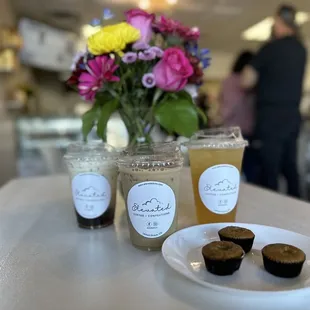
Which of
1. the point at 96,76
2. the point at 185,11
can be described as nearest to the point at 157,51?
the point at 96,76

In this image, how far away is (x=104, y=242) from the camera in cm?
67

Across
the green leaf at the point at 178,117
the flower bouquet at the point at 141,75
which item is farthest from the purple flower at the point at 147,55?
the green leaf at the point at 178,117

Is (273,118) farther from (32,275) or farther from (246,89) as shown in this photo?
(32,275)

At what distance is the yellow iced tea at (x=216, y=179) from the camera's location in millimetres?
676

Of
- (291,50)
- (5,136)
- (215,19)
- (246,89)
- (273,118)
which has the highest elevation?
(215,19)

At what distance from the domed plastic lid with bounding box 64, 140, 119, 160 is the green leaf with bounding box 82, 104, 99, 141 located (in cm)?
3

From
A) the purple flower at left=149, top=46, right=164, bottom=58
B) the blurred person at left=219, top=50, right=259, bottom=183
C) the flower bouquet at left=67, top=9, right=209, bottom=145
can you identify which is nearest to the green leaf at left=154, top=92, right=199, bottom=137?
the flower bouquet at left=67, top=9, right=209, bottom=145

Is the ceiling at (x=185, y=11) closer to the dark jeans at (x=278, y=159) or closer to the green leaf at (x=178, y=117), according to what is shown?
the dark jeans at (x=278, y=159)

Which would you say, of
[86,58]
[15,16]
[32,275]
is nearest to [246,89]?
[86,58]

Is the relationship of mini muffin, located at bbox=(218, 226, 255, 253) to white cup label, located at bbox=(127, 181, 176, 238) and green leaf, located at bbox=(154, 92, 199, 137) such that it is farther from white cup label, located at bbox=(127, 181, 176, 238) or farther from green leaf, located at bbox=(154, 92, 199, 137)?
green leaf, located at bbox=(154, 92, 199, 137)

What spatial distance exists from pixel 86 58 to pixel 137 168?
0.35 metres

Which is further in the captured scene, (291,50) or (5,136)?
(5,136)

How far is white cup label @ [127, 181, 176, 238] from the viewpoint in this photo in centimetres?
59

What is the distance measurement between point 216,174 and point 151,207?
0.15 m
